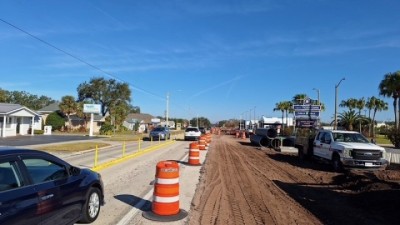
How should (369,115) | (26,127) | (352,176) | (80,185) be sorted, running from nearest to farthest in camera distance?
(80,185) < (352,176) < (26,127) < (369,115)

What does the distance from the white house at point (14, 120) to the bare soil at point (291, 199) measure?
36978 mm

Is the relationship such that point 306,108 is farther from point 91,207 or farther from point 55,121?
point 55,121

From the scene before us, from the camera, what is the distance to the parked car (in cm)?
550

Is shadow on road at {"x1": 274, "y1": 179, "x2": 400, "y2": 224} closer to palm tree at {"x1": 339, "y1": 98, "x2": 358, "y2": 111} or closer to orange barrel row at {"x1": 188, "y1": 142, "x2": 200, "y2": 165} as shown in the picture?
orange barrel row at {"x1": 188, "y1": 142, "x2": 200, "y2": 165}

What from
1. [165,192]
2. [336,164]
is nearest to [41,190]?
[165,192]

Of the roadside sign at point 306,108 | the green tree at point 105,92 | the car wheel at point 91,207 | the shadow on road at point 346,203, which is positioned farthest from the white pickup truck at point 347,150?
the green tree at point 105,92

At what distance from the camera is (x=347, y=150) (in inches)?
739

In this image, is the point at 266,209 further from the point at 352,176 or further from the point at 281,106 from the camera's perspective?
the point at 281,106

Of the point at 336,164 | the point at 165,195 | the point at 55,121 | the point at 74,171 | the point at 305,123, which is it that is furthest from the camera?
the point at 55,121

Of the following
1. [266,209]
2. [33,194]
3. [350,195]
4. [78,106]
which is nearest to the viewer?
[33,194]

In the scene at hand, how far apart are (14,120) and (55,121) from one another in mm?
21063

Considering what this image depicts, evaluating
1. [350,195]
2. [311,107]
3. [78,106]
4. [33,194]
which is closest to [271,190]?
[350,195]

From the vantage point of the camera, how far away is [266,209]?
9883 mm

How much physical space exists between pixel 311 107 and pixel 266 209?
110 ft
